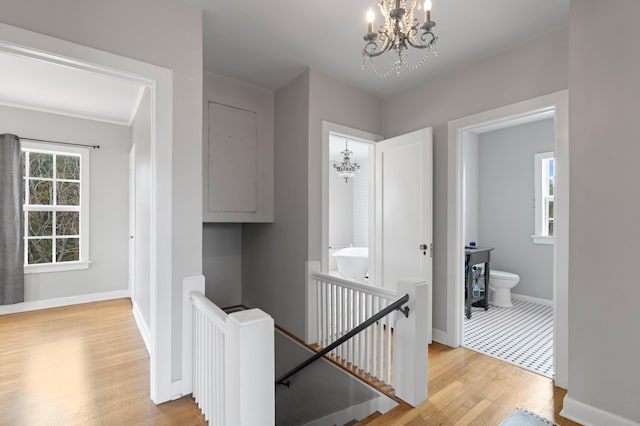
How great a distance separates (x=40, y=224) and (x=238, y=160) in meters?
2.96

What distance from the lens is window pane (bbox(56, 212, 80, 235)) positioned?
4.11 m

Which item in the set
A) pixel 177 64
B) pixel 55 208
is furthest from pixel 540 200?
pixel 55 208

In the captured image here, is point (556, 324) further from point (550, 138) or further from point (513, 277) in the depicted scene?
point (550, 138)

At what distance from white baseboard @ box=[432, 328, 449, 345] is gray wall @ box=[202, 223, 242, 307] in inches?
96.3

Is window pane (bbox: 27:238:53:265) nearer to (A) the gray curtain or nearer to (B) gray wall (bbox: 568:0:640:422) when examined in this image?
(A) the gray curtain

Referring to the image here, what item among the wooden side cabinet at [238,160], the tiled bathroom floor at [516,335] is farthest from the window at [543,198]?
the wooden side cabinet at [238,160]

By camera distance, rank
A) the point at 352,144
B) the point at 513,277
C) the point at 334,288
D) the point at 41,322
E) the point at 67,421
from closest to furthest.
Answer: the point at 67,421
the point at 334,288
the point at 41,322
the point at 513,277
the point at 352,144

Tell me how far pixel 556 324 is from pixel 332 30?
284 centimetres

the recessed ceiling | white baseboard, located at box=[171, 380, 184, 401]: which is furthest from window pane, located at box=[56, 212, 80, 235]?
white baseboard, located at box=[171, 380, 184, 401]

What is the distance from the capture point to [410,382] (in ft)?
6.64

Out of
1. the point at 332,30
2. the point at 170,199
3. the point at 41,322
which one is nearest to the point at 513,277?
the point at 332,30

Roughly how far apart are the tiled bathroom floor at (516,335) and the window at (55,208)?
5051mm

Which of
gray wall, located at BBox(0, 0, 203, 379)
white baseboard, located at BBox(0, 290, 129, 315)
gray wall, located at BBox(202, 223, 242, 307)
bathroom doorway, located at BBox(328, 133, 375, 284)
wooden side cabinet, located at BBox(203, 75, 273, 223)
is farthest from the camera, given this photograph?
bathroom doorway, located at BBox(328, 133, 375, 284)

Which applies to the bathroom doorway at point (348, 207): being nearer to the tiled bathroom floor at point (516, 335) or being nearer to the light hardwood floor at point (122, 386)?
the tiled bathroom floor at point (516, 335)
